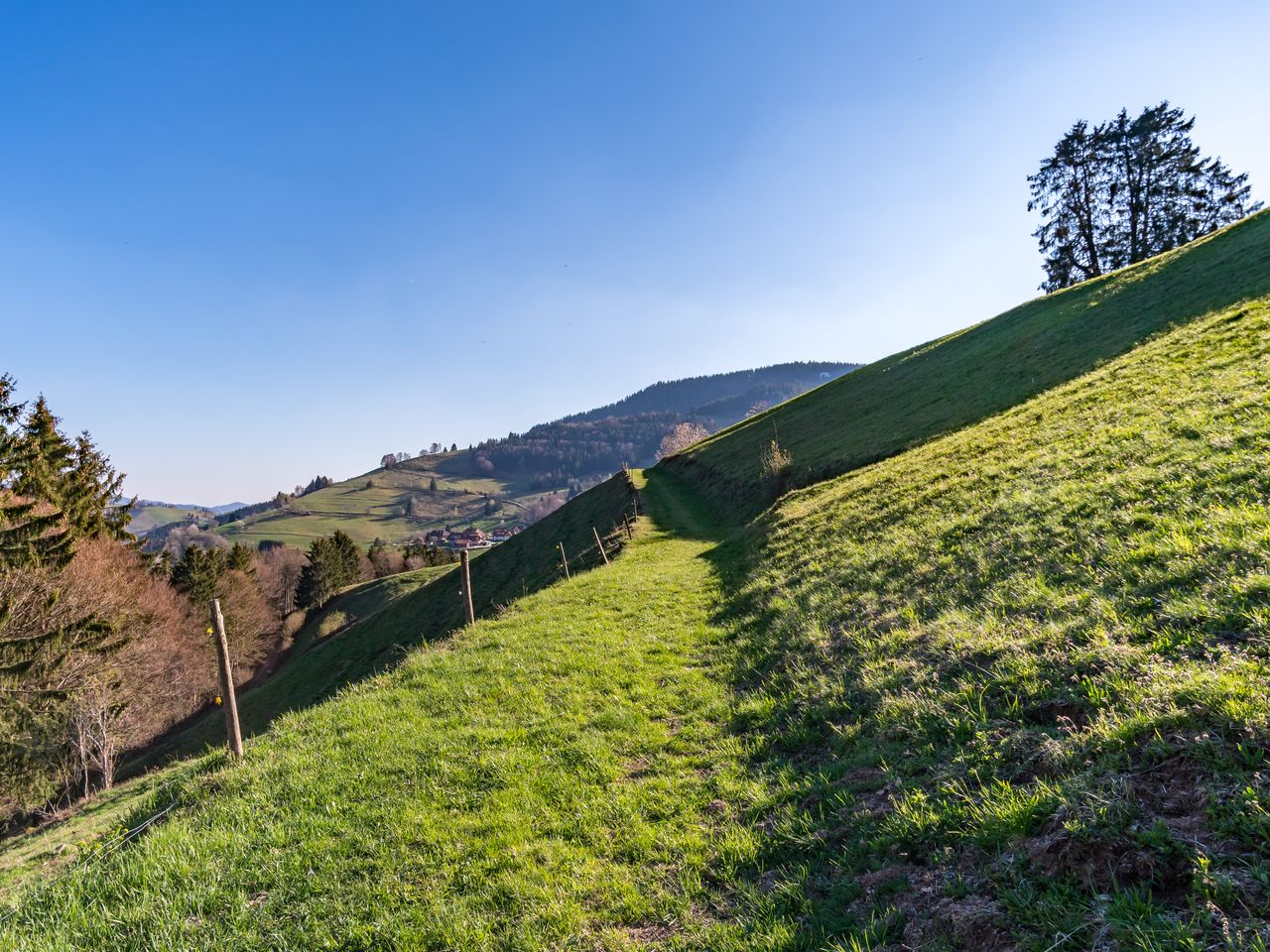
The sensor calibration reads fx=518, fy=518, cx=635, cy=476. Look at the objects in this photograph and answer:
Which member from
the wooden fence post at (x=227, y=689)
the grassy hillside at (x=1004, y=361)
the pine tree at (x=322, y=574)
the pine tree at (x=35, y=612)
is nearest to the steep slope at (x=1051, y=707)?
the wooden fence post at (x=227, y=689)

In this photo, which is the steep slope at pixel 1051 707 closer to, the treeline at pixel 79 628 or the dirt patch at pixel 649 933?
the dirt patch at pixel 649 933

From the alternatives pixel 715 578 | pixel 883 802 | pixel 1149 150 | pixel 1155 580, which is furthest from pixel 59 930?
pixel 1149 150

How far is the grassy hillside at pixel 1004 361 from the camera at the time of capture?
81.7ft

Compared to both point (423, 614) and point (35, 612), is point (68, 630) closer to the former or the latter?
point (35, 612)

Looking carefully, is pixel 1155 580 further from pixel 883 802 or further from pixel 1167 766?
pixel 883 802

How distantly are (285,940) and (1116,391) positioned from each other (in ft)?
80.4

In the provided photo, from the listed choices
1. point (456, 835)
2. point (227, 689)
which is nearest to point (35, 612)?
point (227, 689)

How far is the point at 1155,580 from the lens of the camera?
23.5 feet

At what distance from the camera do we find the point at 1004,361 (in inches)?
1309

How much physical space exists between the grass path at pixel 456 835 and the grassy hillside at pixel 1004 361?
78.1 ft

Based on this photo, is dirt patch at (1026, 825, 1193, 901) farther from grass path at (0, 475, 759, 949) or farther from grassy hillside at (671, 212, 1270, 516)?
grassy hillside at (671, 212, 1270, 516)

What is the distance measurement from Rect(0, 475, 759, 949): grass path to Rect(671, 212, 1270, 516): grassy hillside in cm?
2382

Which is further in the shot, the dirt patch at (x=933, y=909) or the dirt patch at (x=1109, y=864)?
the dirt patch at (x=933, y=909)

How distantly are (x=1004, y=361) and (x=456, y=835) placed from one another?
128ft
